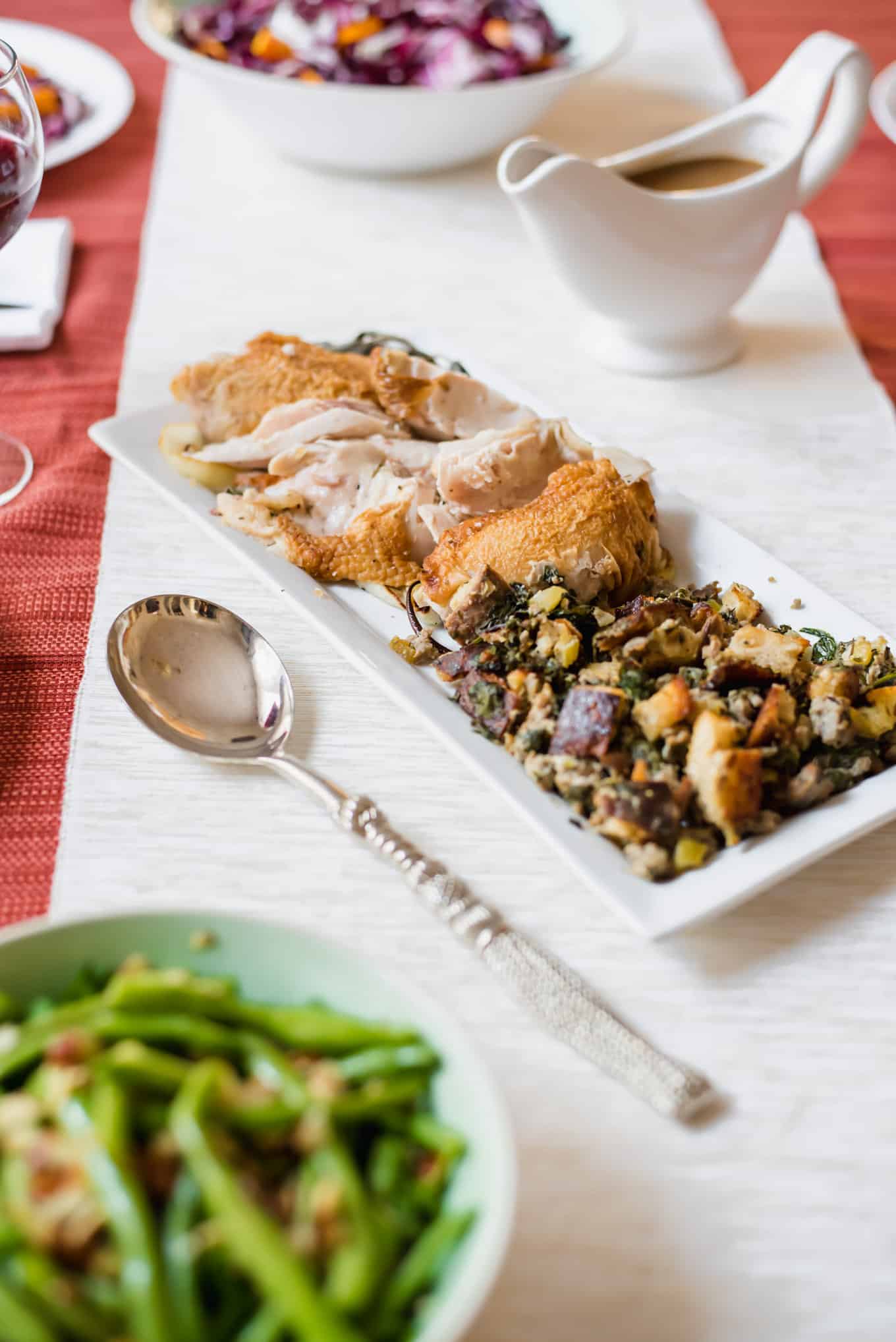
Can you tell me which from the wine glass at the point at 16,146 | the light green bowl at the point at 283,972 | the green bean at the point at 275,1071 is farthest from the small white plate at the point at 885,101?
the green bean at the point at 275,1071

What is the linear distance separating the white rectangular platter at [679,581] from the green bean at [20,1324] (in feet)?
2.05

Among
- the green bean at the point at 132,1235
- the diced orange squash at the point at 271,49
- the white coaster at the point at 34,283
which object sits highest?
the diced orange squash at the point at 271,49

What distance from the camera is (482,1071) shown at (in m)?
0.95

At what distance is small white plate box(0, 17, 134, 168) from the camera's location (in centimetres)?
303

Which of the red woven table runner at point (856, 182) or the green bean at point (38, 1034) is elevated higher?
the red woven table runner at point (856, 182)

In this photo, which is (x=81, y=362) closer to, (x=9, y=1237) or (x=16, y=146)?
(x=16, y=146)

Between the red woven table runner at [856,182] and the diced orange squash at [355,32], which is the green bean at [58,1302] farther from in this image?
the diced orange squash at [355,32]

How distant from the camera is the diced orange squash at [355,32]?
282 centimetres

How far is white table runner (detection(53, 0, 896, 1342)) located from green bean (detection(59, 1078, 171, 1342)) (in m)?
0.33

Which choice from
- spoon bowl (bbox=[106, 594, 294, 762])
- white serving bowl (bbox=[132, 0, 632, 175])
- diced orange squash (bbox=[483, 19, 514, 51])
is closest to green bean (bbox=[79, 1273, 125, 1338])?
spoon bowl (bbox=[106, 594, 294, 762])

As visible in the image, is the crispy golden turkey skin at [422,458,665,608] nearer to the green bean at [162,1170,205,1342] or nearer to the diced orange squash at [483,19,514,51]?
the green bean at [162,1170,205,1342]

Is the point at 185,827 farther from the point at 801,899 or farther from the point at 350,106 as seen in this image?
the point at 350,106

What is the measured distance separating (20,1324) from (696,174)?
2.25 meters

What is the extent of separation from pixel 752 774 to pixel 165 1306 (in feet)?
2.58
